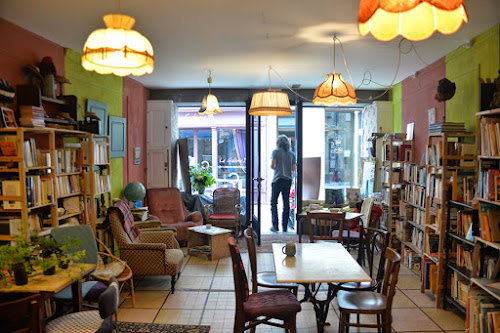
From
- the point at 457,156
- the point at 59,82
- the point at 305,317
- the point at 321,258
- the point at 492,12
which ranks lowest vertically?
the point at 305,317

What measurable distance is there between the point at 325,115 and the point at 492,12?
5.15 metres

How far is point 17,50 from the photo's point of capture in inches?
165

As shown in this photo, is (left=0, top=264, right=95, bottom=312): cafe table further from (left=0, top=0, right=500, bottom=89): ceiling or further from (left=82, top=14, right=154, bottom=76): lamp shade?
(left=0, top=0, right=500, bottom=89): ceiling

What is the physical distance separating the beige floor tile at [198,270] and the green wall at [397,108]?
13.7ft

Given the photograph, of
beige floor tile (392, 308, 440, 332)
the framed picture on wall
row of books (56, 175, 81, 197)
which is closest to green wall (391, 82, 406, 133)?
beige floor tile (392, 308, 440, 332)

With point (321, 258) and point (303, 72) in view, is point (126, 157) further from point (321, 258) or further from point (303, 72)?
point (321, 258)

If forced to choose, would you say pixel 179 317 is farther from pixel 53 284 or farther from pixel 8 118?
pixel 8 118

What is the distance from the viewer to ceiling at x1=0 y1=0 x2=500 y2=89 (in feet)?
11.9

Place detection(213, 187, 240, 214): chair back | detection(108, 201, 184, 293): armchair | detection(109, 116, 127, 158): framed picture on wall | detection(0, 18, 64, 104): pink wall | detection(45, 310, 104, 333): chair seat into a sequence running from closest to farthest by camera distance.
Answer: detection(45, 310, 104, 333): chair seat < detection(0, 18, 64, 104): pink wall < detection(108, 201, 184, 293): armchair < detection(109, 116, 127, 158): framed picture on wall < detection(213, 187, 240, 214): chair back

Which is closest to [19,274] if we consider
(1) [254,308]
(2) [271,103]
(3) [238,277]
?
(3) [238,277]

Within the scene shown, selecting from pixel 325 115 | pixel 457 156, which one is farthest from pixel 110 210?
pixel 325 115

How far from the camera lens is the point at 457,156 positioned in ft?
14.8

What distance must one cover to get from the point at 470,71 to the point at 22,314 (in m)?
4.99

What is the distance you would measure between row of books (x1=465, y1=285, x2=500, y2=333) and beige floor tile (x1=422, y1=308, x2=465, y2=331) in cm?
27
